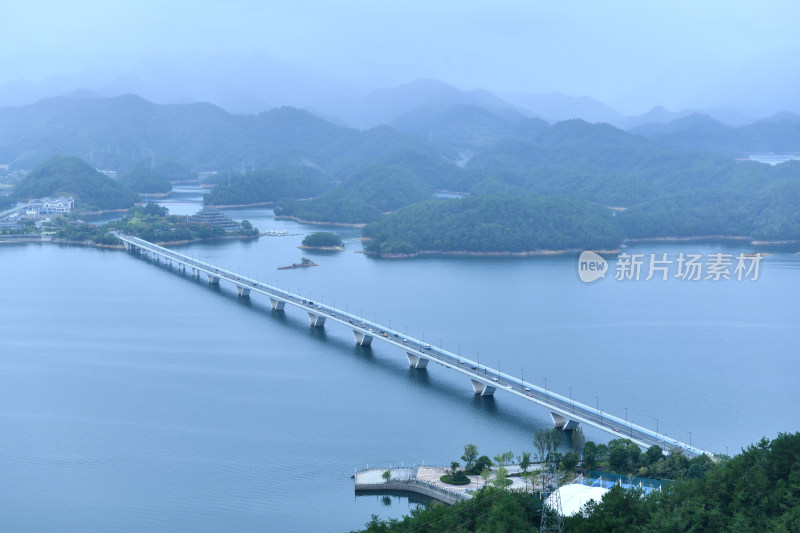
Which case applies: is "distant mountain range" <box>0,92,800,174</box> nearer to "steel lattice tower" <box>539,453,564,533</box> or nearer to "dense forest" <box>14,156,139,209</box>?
"dense forest" <box>14,156,139,209</box>

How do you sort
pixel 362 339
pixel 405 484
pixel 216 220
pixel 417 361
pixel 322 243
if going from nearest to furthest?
1. pixel 405 484
2. pixel 417 361
3. pixel 362 339
4. pixel 322 243
5. pixel 216 220

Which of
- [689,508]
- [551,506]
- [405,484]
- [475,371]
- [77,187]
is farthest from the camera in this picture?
[77,187]

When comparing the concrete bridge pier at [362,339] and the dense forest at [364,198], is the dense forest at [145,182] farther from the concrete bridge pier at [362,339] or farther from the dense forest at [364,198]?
the concrete bridge pier at [362,339]

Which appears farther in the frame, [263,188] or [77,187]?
[263,188]

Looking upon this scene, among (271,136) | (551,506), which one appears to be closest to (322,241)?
(551,506)

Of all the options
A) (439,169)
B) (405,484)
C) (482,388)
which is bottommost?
(405,484)

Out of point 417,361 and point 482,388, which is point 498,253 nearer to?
point 417,361

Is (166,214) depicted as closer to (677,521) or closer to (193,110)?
(677,521)
